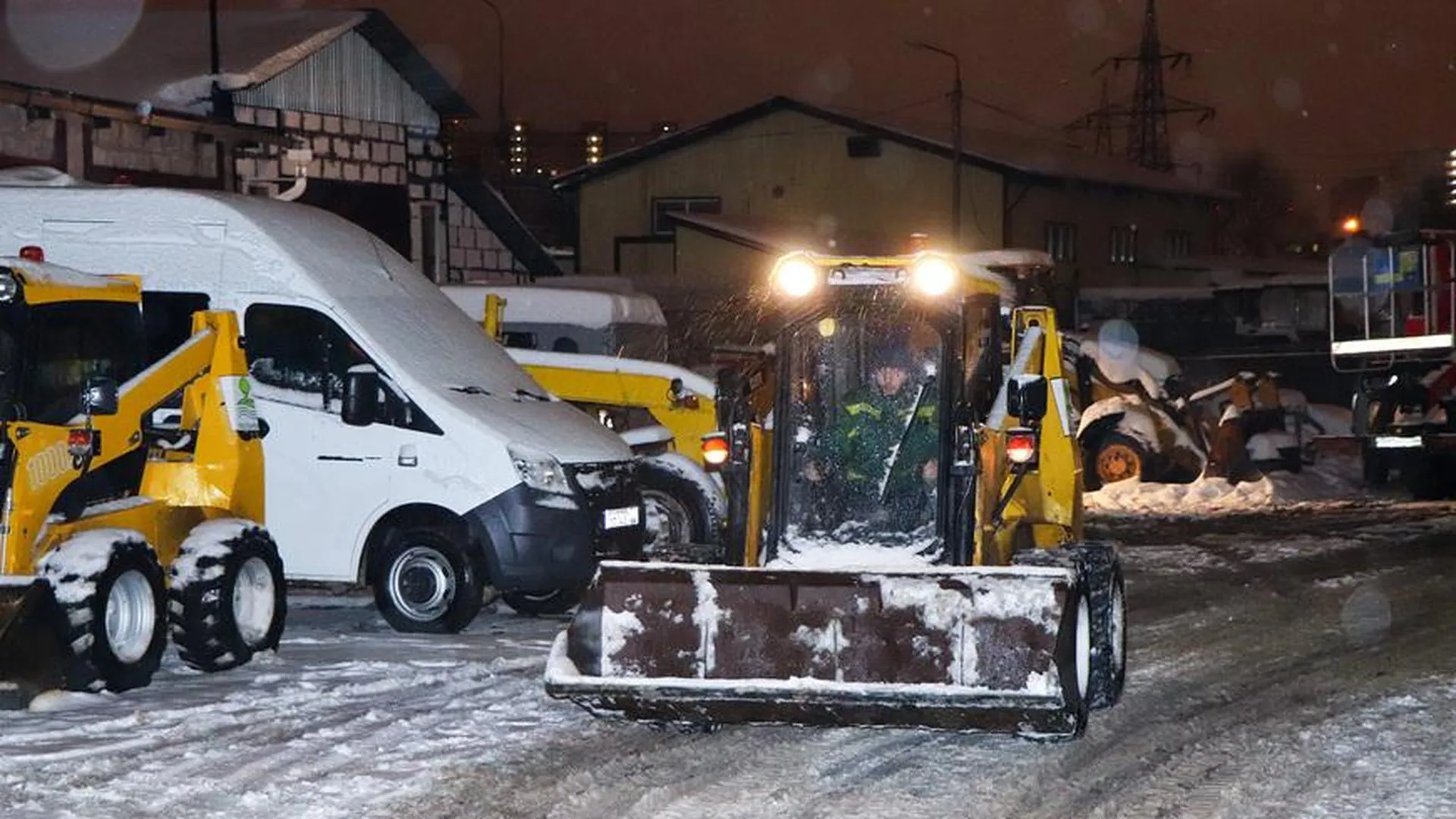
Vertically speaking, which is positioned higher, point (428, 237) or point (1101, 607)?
point (428, 237)

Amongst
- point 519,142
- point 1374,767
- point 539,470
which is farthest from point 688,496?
point 519,142

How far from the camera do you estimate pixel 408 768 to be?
350 inches

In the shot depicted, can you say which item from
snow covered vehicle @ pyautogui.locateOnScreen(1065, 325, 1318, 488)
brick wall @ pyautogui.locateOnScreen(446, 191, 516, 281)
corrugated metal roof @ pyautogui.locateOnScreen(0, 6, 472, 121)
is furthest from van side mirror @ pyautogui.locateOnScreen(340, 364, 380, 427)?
brick wall @ pyautogui.locateOnScreen(446, 191, 516, 281)

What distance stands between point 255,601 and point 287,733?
2340mm

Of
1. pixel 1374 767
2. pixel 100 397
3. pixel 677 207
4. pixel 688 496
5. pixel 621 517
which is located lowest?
pixel 1374 767

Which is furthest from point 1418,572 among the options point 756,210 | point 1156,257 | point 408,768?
point 1156,257

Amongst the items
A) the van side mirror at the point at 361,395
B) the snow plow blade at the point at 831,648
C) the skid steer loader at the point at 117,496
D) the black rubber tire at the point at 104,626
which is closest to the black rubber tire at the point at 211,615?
the skid steer loader at the point at 117,496

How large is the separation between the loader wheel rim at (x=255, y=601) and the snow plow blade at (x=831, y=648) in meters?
3.24

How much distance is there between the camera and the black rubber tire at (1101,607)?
9781 mm

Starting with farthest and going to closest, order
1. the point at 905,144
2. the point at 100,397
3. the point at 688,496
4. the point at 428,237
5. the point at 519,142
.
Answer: the point at 519,142 → the point at 905,144 → the point at 428,237 → the point at 688,496 → the point at 100,397

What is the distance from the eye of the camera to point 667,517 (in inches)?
650

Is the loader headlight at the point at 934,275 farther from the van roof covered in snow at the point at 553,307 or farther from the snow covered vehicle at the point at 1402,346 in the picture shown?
the snow covered vehicle at the point at 1402,346

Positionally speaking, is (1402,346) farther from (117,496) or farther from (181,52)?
(181,52)

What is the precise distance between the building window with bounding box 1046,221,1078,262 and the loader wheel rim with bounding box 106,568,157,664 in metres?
45.5
